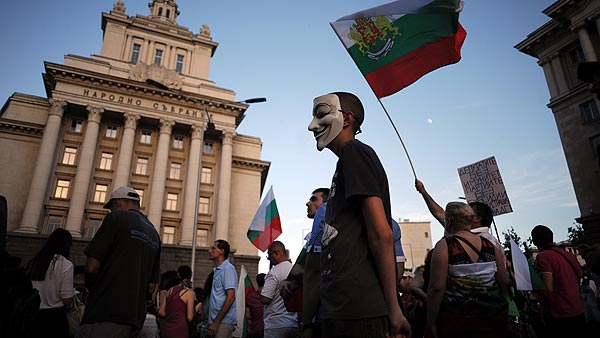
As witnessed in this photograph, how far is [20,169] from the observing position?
28359mm

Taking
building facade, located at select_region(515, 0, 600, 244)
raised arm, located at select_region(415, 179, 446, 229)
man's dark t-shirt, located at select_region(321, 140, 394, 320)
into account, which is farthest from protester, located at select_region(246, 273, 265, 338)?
building facade, located at select_region(515, 0, 600, 244)

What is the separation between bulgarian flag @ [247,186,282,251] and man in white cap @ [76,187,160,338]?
6.02 metres

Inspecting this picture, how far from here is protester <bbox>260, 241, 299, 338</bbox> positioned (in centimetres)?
461

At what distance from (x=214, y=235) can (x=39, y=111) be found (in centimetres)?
1905

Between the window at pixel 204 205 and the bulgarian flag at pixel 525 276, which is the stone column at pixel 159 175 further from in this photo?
the bulgarian flag at pixel 525 276

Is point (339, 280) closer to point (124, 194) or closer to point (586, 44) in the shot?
point (124, 194)

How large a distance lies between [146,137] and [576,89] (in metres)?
34.3

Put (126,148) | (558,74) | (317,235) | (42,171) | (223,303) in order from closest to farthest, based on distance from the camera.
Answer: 1. (317,235)
2. (223,303)
3. (558,74)
4. (42,171)
5. (126,148)

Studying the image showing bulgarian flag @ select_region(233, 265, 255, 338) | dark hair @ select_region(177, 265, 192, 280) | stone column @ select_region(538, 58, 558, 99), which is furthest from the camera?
stone column @ select_region(538, 58, 558, 99)

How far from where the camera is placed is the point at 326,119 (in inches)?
89.4

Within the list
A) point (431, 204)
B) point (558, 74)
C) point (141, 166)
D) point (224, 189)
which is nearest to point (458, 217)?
point (431, 204)

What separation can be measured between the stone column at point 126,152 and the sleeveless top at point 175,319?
25.9 m

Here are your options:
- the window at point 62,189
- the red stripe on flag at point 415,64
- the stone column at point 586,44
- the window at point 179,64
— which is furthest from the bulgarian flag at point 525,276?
the window at point 179,64

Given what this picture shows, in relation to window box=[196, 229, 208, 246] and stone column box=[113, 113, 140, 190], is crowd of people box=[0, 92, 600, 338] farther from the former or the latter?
stone column box=[113, 113, 140, 190]
